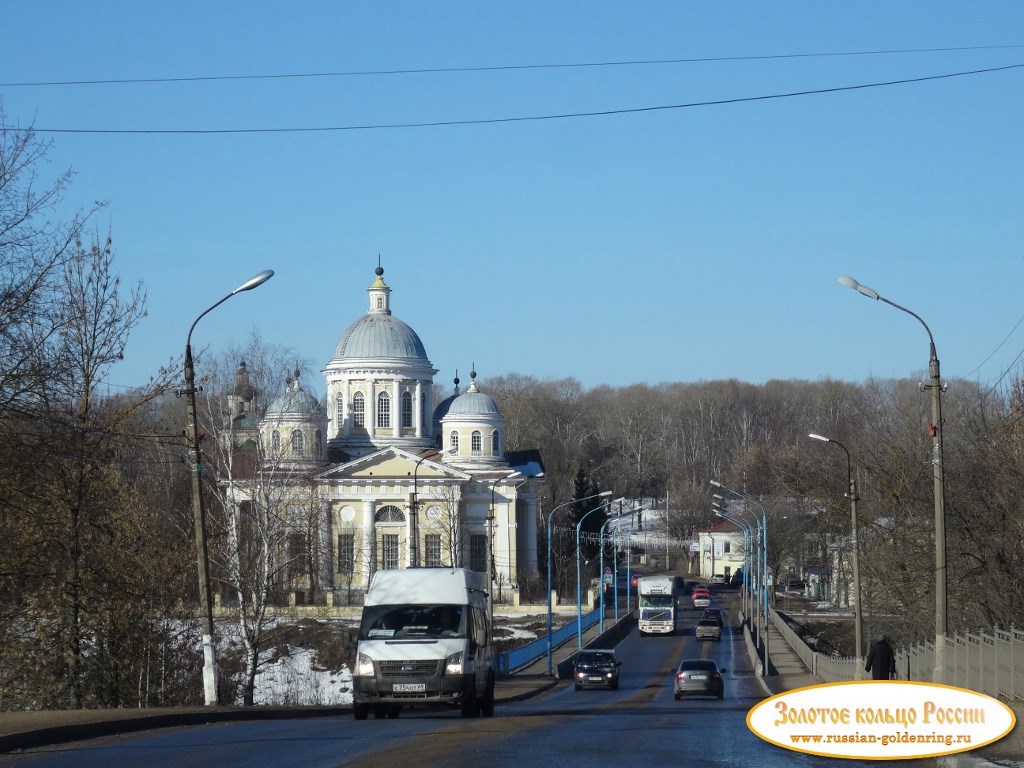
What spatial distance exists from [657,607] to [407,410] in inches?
1054

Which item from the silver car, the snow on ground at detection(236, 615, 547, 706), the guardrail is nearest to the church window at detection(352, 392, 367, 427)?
the guardrail

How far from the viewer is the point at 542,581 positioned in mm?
88750

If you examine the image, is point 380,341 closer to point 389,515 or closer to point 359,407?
point 359,407

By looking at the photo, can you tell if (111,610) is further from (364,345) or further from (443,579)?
(364,345)

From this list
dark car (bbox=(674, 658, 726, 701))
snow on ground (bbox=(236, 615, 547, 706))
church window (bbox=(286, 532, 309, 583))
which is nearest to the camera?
dark car (bbox=(674, 658, 726, 701))

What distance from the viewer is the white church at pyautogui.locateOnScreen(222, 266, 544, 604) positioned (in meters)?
81.1

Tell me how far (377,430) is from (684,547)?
43002 millimetres

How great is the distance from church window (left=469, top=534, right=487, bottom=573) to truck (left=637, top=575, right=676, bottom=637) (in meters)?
15.5

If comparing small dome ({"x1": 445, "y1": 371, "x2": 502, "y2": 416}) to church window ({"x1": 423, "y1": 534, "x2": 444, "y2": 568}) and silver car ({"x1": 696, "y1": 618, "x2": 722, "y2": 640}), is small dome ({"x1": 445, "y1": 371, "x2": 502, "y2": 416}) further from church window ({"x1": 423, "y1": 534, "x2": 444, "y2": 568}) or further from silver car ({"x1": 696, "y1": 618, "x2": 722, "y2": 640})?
silver car ({"x1": 696, "y1": 618, "x2": 722, "y2": 640})

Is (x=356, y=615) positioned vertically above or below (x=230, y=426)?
below

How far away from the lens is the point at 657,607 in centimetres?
7219

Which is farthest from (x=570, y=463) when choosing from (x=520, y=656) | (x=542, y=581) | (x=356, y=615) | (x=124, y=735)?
(x=124, y=735)

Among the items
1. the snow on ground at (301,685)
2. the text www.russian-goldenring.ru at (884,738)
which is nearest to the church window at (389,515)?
the snow on ground at (301,685)

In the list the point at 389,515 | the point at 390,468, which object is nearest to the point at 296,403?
the point at 390,468
